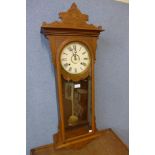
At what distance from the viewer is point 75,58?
1077mm

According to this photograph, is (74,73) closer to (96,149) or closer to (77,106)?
(77,106)

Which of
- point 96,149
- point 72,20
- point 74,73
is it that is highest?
point 72,20

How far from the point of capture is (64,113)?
1.09m

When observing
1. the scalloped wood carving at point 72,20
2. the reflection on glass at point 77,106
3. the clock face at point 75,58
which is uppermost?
the scalloped wood carving at point 72,20

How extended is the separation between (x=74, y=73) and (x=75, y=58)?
0.10 m

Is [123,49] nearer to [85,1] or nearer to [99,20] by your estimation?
[99,20]

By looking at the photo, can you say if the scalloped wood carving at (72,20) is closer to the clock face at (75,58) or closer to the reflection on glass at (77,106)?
the clock face at (75,58)

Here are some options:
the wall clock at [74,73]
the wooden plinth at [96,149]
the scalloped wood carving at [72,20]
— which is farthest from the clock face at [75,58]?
the wooden plinth at [96,149]

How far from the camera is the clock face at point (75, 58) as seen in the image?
104cm

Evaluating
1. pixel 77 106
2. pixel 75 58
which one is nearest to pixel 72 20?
pixel 75 58
